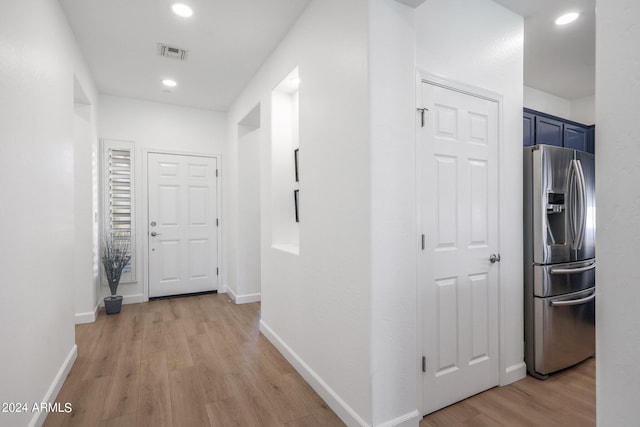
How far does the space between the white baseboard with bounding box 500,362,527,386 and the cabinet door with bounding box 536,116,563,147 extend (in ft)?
6.04

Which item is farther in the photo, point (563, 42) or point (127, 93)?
point (127, 93)

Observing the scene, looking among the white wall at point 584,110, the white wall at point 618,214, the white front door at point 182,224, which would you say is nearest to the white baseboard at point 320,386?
the white wall at point 618,214

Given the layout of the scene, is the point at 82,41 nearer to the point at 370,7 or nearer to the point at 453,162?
the point at 370,7

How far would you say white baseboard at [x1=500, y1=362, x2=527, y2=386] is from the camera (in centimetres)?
230

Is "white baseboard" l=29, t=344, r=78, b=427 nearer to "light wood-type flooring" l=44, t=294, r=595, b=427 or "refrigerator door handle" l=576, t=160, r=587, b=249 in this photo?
"light wood-type flooring" l=44, t=294, r=595, b=427

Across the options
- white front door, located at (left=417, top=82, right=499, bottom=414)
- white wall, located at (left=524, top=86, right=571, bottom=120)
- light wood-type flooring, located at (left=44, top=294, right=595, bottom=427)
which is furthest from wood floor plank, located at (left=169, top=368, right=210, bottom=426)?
white wall, located at (left=524, top=86, right=571, bottom=120)

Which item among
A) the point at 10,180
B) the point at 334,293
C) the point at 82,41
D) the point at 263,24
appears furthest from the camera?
the point at 82,41

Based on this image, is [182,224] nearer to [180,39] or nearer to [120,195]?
[120,195]

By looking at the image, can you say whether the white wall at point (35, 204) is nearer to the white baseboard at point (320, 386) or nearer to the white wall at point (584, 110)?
the white baseboard at point (320, 386)

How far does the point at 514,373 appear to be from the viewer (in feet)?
7.70

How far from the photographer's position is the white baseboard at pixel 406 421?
1.73 m

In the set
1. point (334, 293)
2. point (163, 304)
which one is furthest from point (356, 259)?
point (163, 304)

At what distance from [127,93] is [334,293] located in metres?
3.89

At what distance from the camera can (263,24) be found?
264 centimetres
